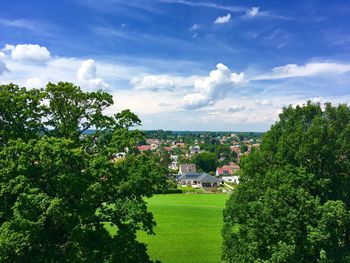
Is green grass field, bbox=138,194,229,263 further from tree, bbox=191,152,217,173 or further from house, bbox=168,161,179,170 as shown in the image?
house, bbox=168,161,179,170

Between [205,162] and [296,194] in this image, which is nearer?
[296,194]

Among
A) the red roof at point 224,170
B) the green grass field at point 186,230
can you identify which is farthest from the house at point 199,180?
the green grass field at point 186,230

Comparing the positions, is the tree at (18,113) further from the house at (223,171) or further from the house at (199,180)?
the house at (223,171)

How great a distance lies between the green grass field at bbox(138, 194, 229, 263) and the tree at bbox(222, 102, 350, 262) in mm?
8370

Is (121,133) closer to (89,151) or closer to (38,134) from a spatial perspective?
(89,151)

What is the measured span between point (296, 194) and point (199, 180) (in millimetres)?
85020

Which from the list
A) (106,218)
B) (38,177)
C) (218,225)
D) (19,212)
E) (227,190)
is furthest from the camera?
(227,190)

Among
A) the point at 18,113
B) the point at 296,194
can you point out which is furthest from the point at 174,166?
the point at 18,113

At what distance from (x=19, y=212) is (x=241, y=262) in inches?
468

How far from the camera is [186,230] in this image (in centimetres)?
4338

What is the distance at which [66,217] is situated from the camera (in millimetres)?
14227

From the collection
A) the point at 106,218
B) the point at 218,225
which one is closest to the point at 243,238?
the point at 106,218

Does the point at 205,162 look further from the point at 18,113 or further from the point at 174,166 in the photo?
the point at 18,113

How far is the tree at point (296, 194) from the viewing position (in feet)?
61.3
